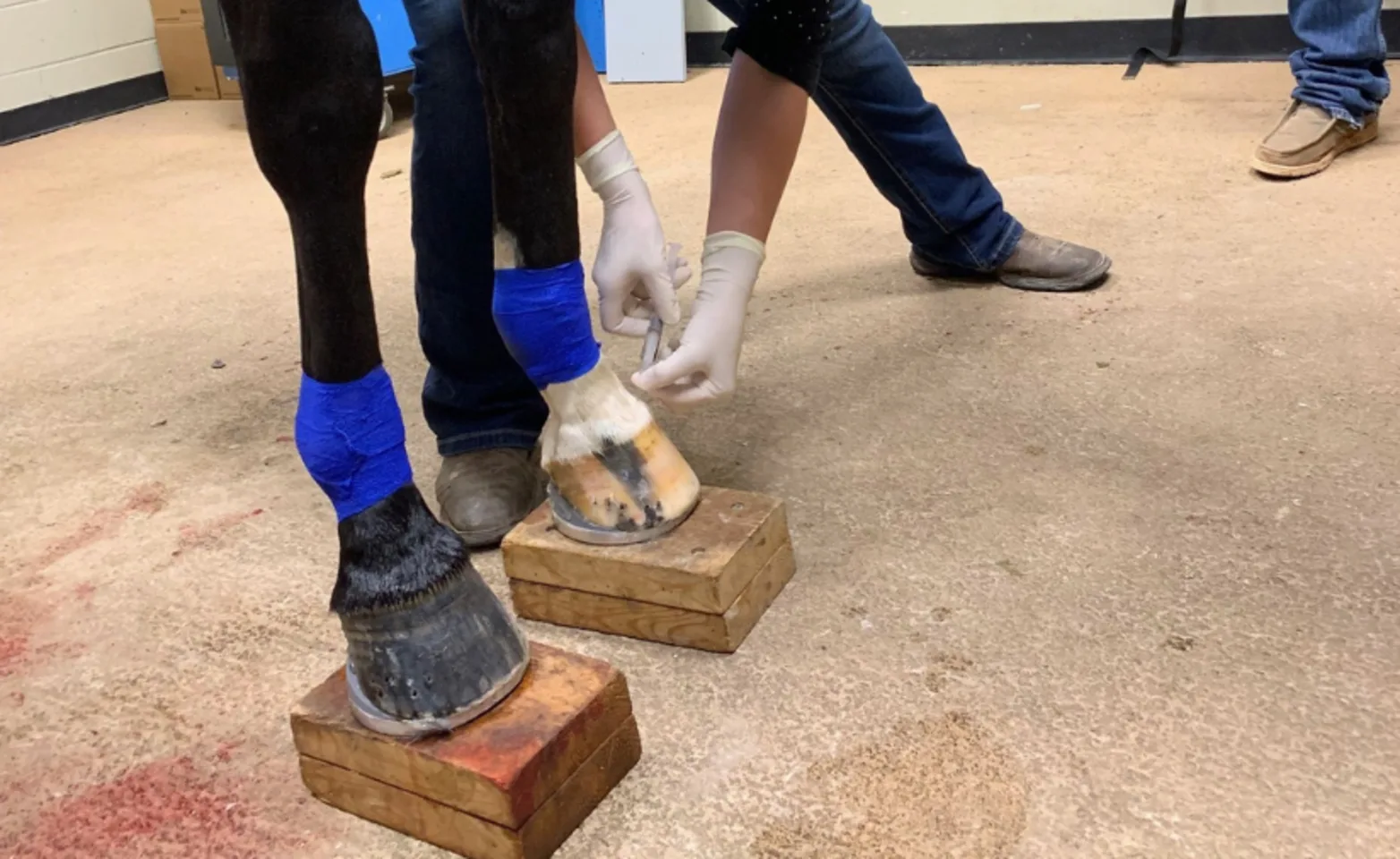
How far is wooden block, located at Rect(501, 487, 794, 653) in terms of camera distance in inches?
33.4

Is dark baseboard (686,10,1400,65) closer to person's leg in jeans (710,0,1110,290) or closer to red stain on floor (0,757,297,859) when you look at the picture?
person's leg in jeans (710,0,1110,290)

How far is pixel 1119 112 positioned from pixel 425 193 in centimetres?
165

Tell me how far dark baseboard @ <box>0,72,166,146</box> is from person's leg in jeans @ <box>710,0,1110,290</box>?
252 cm

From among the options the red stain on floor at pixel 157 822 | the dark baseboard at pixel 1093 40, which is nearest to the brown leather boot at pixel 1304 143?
the dark baseboard at pixel 1093 40

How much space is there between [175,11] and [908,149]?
2651 mm

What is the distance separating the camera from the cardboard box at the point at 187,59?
3305 millimetres

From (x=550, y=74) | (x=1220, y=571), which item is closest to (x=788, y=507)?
(x=1220, y=571)

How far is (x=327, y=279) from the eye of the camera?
0.66 m

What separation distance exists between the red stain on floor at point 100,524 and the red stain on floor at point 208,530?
0.07m

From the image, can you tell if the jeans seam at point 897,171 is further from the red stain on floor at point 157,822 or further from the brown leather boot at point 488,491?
the red stain on floor at point 157,822

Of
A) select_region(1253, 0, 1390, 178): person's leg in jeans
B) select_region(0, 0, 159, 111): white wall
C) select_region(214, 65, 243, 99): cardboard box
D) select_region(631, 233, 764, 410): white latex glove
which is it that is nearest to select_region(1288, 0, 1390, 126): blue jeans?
select_region(1253, 0, 1390, 178): person's leg in jeans

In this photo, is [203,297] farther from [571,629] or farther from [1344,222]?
[1344,222]

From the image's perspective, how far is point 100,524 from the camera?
113 centimetres

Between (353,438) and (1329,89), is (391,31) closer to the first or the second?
(1329,89)
